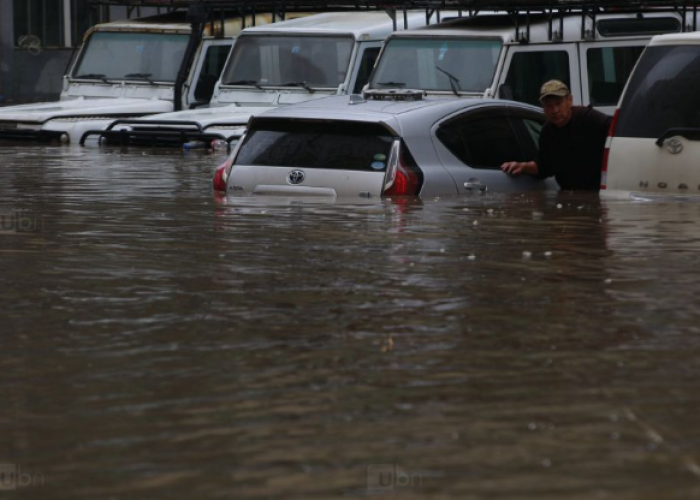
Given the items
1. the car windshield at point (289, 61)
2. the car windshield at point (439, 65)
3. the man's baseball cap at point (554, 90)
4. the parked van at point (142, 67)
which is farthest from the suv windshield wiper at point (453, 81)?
the man's baseball cap at point (554, 90)

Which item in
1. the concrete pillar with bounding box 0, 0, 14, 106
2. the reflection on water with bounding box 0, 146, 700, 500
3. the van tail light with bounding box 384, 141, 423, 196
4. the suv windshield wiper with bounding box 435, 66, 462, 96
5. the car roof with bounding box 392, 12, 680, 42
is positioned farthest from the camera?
the concrete pillar with bounding box 0, 0, 14, 106

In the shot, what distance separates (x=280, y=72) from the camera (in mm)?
21203

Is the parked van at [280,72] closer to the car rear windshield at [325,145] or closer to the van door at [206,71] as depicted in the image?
the van door at [206,71]

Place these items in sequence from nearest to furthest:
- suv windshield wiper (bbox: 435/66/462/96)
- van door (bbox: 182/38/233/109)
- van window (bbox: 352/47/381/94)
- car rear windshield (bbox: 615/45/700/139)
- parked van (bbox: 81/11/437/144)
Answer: car rear windshield (bbox: 615/45/700/139)
suv windshield wiper (bbox: 435/66/462/96)
parked van (bbox: 81/11/437/144)
van window (bbox: 352/47/381/94)
van door (bbox: 182/38/233/109)

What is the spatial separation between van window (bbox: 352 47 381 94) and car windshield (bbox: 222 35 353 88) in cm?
18

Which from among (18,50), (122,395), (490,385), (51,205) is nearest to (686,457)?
(490,385)

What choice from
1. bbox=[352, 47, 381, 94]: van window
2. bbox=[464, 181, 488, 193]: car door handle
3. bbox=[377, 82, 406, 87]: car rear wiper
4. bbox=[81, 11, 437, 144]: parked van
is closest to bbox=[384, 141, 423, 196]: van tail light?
bbox=[464, 181, 488, 193]: car door handle

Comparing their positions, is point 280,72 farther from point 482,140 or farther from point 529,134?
point 482,140

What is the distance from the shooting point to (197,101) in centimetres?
2252

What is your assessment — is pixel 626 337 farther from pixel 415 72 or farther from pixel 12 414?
pixel 415 72

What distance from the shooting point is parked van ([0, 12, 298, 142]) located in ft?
74.1

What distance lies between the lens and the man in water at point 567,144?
41.8 feet

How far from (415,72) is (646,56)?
7.50 m

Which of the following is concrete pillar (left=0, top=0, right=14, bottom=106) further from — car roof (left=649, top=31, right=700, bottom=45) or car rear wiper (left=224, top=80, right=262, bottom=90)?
car roof (left=649, top=31, right=700, bottom=45)
